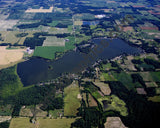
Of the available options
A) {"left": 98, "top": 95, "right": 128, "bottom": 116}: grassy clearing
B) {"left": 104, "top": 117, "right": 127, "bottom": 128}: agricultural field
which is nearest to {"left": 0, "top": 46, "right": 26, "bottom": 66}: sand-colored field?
{"left": 98, "top": 95, "right": 128, "bottom": 116}: grassy clearing

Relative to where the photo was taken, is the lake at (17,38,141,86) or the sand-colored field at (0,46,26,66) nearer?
the lake at (17,38,141,86)

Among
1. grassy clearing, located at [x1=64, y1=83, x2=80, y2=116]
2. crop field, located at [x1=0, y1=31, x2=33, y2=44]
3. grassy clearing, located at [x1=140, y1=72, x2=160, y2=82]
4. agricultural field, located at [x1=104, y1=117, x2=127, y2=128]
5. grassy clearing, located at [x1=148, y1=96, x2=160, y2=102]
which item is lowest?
crop field, located at [x1=0, y1=31, x2=33, y2=44]

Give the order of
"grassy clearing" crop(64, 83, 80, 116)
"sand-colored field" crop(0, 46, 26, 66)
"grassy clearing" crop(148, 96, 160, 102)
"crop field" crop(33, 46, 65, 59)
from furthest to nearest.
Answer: "crop field" crop(33, 46, 65, 59) → "sand-colored field" crop(0, 46, 26, 66) → "grassy clearing" crop(148, 96, 160, 102) → "grassy clearing" crop(64, 83, 80, 116)

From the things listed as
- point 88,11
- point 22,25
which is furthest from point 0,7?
point 88,11

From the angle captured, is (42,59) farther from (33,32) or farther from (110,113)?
(110,113)

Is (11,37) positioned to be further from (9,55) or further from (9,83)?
(9,83)

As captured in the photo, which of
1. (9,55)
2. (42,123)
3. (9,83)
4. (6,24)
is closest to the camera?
(42,123)

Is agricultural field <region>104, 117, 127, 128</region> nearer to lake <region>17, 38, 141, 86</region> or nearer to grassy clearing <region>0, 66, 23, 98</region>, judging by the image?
lake <region>17, 38, 141, 86</region>

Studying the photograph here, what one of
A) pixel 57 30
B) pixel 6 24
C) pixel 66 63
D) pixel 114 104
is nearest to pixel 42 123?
pixel 114 104
